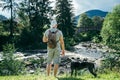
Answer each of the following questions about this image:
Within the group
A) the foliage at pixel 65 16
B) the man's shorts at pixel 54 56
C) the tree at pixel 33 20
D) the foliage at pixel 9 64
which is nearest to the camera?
the man's shorts at pixel 54 56

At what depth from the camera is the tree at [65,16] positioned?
8256 centimetres

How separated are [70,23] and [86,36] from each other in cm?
1835

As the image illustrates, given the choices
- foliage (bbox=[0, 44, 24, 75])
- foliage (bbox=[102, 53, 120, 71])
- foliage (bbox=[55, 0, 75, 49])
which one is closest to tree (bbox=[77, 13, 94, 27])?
foliage (bbox=[55, 0, 75, 49])

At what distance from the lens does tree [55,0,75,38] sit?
82562 millimetres

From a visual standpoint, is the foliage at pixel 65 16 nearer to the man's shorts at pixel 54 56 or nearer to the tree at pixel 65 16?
the tree at pixel 65 16

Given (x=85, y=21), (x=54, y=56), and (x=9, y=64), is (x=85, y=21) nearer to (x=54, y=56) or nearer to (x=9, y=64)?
(x=9, y=64)

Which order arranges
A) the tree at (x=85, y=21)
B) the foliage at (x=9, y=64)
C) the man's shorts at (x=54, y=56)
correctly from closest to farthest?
the man's shorts at (x=54, y=56), the foliage at (x=9, y=64), the tree at (x=85, y=21)

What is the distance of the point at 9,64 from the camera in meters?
20.6

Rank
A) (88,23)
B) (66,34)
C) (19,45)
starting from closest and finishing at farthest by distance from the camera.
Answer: (19,45), (66,34), (88,23)

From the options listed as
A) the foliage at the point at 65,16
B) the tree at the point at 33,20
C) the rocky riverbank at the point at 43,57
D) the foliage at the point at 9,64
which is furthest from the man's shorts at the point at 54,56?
the foliage at the point at 65,16

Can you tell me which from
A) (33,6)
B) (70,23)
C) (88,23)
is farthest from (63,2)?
(88,23)

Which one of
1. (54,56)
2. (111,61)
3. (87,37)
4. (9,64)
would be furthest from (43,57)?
(87,37)

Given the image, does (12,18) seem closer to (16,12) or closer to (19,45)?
(16,12)

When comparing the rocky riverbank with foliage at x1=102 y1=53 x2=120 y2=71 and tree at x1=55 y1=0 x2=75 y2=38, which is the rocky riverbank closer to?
foliage at x1=102 y1=53 x2=120 y2=71
